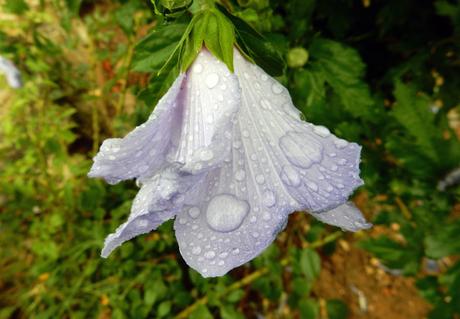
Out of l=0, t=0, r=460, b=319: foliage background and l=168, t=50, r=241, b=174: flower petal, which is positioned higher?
l=168, t=50, r=241, b=174: flower petal

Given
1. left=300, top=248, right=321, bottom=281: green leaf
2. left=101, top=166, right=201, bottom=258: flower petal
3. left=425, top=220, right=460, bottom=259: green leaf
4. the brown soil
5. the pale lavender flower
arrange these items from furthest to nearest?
the brown soil < the pale lavender flower < left=300, top=248, right=321, bottom=281: green leaf < left=425, top=220, right=460, bottom=259: green leaf < left=101, top=166, right=201, bottom=258: flower petal

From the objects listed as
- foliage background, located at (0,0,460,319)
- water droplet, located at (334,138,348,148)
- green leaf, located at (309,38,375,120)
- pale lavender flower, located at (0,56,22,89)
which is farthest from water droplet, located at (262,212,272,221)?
pale lavender flower, located at (0,56,22,89)

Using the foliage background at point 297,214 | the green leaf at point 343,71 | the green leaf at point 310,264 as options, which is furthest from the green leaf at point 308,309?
the green leaf at point 343,71

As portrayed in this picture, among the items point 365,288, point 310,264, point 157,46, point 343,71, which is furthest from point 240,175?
point 365,288

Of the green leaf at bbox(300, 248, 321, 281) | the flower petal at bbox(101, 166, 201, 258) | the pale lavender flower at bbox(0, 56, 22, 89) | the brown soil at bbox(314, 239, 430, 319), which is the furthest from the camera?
the brown soil at bbox(314, 239, 430, 319)

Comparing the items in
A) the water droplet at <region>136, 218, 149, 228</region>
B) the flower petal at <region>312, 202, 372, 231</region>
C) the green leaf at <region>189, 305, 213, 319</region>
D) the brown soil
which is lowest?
the brown soil

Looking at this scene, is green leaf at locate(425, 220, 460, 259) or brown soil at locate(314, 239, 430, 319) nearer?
green leaf at locate(425, 220, 460, 259)

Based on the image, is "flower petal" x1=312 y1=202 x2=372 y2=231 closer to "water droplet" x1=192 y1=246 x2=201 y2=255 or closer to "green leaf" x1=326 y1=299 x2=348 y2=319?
"water droplet" x1=192 y1=246 x2=201 y2=255
